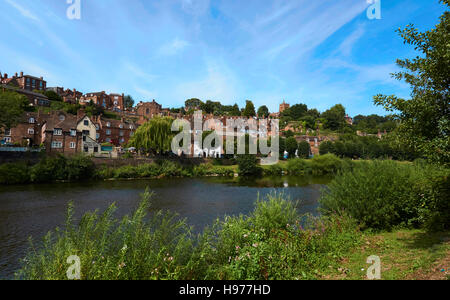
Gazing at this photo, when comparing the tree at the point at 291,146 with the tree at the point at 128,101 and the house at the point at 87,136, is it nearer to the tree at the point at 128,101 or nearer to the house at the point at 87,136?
the house at the point at 87,136

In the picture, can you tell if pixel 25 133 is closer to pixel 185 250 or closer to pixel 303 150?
pixel 185 250

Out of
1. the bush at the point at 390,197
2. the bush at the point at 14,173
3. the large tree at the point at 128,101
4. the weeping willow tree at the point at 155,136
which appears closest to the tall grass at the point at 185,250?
the bush at the point at 390,197

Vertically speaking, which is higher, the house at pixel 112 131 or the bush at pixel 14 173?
the house at pixel 112 131

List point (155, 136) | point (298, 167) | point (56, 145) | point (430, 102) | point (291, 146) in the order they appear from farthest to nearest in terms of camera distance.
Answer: point (291, 146), point (298, 167), point (155, 136), point (56, 145), point (430, 102)

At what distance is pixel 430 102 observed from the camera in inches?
Answer: 267

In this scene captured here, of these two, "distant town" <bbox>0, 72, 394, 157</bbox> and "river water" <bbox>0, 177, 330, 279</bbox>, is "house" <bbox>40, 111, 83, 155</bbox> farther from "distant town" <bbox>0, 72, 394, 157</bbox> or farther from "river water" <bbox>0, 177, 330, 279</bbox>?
"river water" <bbox>0, 177, 330, 279</bbox>

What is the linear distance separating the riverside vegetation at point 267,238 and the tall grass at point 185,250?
27 mm

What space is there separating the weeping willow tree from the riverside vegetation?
38494mm

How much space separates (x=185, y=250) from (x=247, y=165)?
152ft

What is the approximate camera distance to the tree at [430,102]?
6.30 meters

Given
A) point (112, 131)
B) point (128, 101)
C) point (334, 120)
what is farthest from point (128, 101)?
point (334, 120)

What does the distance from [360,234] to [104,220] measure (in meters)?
11.1

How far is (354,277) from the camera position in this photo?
7332 mm
